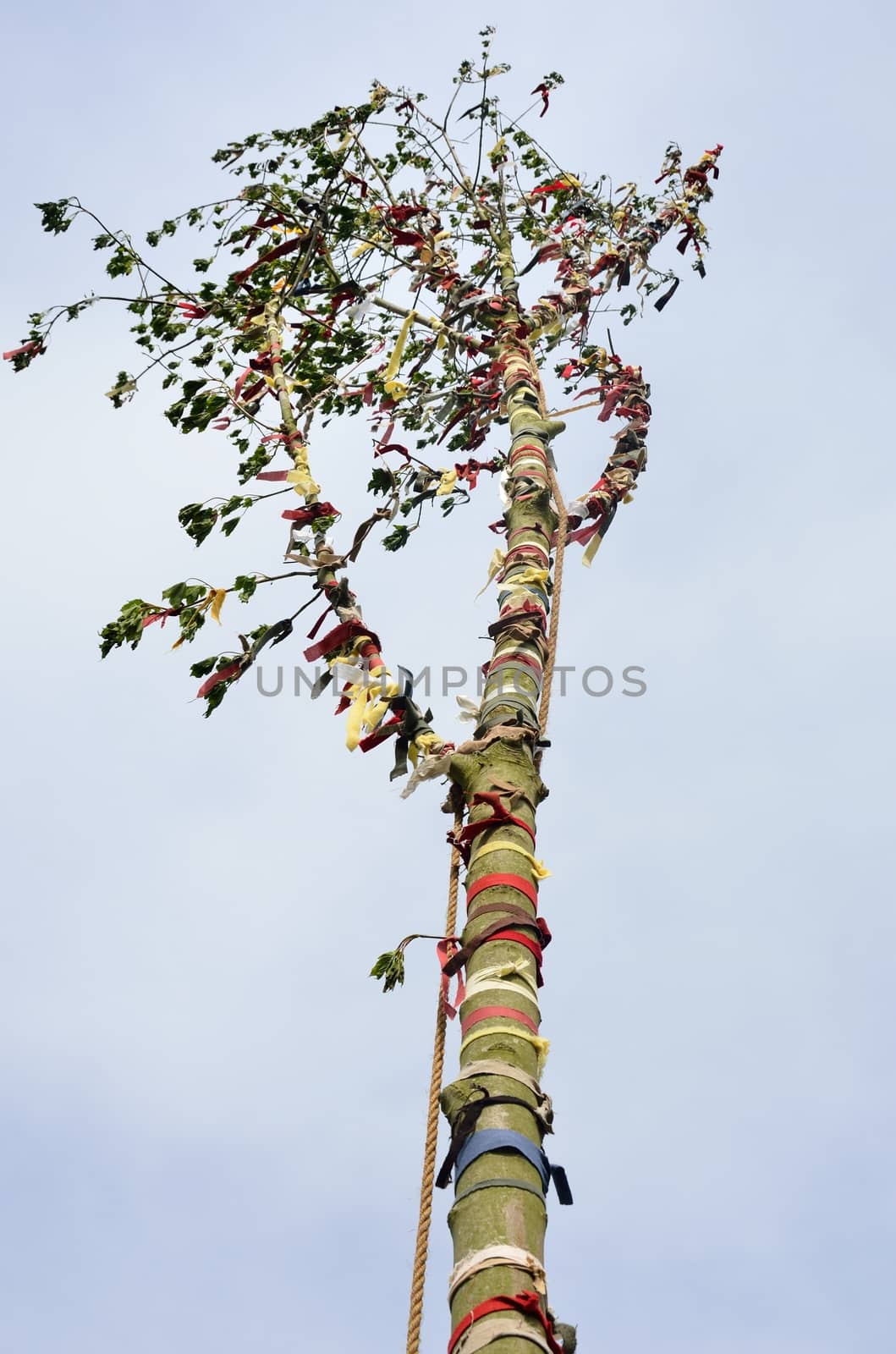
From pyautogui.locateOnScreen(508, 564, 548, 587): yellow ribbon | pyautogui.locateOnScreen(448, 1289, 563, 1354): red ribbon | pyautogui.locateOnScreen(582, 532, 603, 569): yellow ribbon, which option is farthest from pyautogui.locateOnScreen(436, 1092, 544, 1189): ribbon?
pyautogui.locateOnScreen(582, 532, 603, 569): yellow ribbon

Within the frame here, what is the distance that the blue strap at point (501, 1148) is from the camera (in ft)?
9.12

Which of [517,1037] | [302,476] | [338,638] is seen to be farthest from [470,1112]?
[302,476]

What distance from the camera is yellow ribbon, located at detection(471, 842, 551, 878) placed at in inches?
136

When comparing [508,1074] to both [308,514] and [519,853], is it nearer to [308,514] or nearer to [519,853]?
[519,853]

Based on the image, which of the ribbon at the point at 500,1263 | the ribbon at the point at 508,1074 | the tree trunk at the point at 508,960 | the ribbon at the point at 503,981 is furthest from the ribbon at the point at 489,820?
the ribbon at the point at 500,1263

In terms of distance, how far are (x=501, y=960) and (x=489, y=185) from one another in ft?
Answer: 19.2

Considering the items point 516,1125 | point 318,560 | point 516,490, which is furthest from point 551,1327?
point 516,490

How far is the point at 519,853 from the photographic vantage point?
3.46 metres

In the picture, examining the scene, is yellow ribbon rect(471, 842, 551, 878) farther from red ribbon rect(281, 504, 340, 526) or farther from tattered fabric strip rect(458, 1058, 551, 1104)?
red ribbon rect(281, 504, 340, 526)

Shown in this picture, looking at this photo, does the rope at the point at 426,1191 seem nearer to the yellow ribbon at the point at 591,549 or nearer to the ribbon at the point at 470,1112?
the ribbon at the point at 470,1112

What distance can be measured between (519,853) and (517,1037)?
0.60m

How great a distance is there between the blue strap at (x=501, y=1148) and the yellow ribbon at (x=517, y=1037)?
10.4 inches

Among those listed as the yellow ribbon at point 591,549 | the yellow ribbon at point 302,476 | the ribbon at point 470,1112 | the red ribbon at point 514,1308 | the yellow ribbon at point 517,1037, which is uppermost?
the yellow ribbon at point 591,549

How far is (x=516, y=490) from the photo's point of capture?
4973 mm
